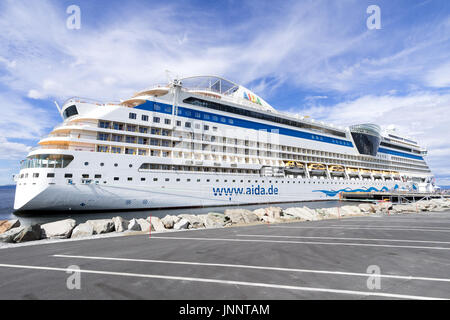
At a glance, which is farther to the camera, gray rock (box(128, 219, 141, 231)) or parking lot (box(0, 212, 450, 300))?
gray rock (box(128, 219, 141, 231))

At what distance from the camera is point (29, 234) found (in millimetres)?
8875

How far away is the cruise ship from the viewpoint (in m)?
20.8

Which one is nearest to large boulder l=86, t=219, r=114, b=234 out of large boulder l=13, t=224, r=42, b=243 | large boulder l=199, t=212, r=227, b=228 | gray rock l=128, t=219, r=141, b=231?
gray rock l=128, t=219, r=141, b=231

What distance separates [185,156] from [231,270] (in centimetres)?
2424

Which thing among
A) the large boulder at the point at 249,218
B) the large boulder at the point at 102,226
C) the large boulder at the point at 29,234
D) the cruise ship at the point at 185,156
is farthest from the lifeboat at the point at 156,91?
the large boulder at the point at 29,234

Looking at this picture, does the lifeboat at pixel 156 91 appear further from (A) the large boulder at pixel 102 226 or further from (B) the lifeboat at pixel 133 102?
(A) the large boulder at pixel 102 226

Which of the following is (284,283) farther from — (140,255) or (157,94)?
(157,94)

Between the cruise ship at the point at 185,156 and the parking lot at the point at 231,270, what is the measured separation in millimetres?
14765

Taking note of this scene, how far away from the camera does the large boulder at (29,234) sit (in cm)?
867

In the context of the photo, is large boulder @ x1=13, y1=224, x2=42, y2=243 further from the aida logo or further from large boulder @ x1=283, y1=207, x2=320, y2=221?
the aida logo

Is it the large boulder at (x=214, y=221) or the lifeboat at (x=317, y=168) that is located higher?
the lifeboat at (x=317, y=168)

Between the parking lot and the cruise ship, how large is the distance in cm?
1477
